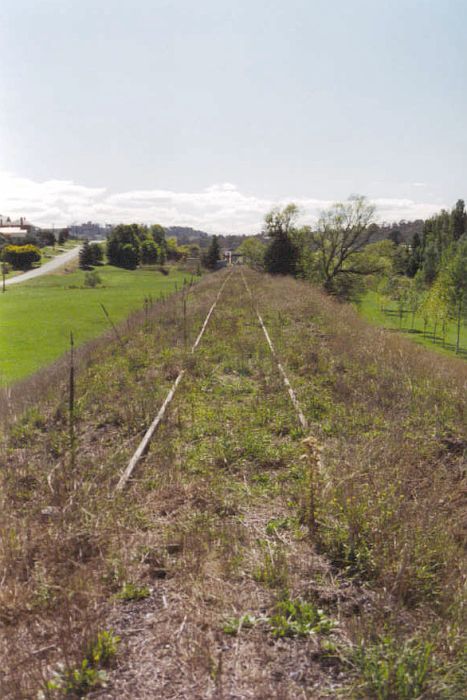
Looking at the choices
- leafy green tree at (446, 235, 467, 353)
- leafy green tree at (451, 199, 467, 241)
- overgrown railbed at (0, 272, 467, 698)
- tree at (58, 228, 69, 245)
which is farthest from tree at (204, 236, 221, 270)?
overgrown railbed at (0, 272, 467, 698)

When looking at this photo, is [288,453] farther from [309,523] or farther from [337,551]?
[337,551]

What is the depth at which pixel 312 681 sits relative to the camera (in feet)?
8.15

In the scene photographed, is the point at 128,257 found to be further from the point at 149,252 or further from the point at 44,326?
the point at 44,326

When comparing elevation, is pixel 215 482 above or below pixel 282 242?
below

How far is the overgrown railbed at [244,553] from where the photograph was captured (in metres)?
2.54

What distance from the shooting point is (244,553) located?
3666mm

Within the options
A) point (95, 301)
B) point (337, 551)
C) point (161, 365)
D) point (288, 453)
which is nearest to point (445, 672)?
point (337, 551)

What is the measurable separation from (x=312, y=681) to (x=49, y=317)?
32.8 m

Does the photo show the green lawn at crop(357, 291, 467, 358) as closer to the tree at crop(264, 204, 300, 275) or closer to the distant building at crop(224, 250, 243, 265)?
the tree at crop(264, 204, 300, 275)

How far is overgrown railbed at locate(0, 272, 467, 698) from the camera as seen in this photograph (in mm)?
2545

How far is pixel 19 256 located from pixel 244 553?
93.9 m

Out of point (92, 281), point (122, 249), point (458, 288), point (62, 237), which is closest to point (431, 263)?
point (458, 288)

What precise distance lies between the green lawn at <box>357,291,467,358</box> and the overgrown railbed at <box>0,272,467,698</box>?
38.5m

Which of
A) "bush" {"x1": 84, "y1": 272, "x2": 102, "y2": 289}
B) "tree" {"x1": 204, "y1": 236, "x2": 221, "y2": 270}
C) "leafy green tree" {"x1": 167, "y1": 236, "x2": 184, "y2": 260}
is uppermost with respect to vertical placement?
"leafy green tree" {"x1": 167, "y1": 236, "x2": 184, "y2": 260}
